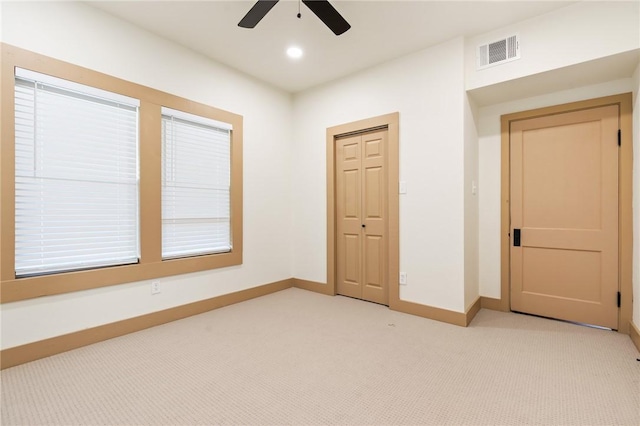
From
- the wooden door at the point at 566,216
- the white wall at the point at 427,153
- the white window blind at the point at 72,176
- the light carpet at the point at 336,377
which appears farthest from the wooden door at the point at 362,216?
the white window blind at the point at 72,176

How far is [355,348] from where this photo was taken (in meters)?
2.45

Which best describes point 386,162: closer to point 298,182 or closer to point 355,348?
point 298,182

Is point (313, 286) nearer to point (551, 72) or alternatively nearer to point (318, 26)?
point (318, 26)

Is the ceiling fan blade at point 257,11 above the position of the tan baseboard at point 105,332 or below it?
above

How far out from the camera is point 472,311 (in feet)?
10.2

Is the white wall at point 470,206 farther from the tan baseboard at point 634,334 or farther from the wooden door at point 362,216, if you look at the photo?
the tan baseboard at point 634,334

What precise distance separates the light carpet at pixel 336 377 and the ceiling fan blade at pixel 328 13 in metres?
2.57

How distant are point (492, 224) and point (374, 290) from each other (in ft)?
5.19

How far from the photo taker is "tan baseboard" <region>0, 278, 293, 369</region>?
216 centimetres

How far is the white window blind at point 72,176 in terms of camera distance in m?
2.24

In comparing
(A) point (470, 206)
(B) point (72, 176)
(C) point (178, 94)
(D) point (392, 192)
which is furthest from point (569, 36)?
(B) point (72, 176)

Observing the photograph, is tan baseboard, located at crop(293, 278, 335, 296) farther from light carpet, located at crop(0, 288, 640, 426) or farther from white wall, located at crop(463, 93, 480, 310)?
white wall, located at crop(463, 93, 480, 310)

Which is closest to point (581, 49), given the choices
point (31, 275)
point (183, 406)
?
point (183, 406)

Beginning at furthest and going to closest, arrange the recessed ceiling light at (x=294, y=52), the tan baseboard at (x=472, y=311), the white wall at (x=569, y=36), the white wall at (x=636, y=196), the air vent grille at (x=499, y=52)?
the recessed ceiling light at (x=294, y=52), the tan baseboard at (x=472, y=311), the air vent grille at (x=499, y=52), the white wall at (x=636, y=196), the white wall at (x=569, y=36)
